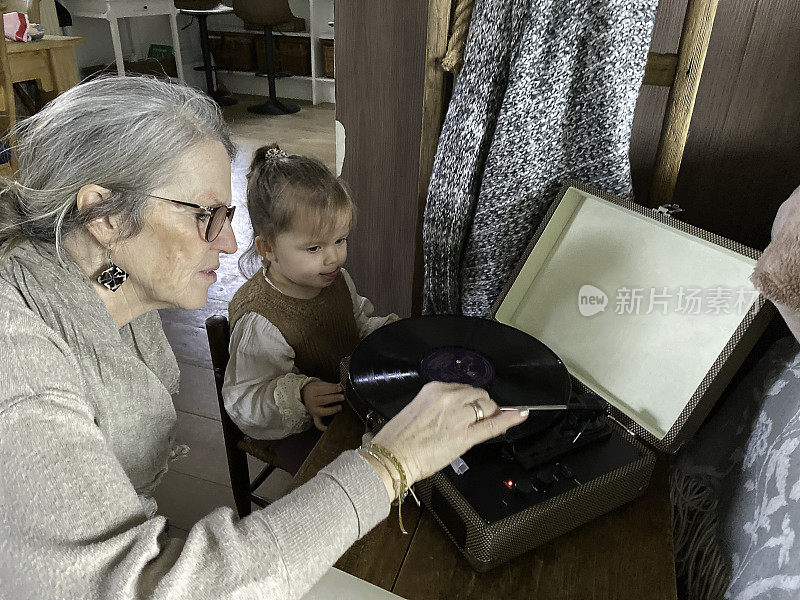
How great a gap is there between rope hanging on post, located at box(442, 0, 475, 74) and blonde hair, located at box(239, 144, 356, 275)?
0.34 metres


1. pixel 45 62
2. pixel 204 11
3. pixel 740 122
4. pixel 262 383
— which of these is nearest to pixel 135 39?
pixel 204 11

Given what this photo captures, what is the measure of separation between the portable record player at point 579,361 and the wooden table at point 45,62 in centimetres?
307

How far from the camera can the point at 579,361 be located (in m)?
1.04

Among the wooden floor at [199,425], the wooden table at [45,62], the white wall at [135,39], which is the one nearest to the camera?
the wooden floor at [199,425]

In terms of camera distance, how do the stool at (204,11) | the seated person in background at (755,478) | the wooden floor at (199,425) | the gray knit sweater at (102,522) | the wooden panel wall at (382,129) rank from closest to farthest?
1. the gray knit sweater at (102,522)
2. the seated person in background at (755,478)
3. the wooden panel wall at (382,129)
4. the wooden floor at (199,425)
5. the stool at (204,11)

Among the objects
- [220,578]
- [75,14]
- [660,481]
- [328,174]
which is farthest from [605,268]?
[75,14]

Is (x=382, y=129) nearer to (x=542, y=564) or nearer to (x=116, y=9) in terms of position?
(x=542, y=564)

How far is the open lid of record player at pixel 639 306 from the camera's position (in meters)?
0.86

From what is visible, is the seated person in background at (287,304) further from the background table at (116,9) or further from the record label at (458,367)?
the background table at (116,9)

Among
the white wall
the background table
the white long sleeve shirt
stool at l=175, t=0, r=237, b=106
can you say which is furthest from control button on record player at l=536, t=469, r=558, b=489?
the white wall

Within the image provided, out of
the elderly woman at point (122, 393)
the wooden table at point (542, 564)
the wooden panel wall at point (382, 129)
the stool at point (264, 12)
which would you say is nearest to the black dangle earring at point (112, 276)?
the elderly woman at point (122, 393)

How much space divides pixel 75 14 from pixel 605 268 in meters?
5.52

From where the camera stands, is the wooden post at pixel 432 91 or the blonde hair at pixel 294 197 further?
the blonde hair at pixel 294 197

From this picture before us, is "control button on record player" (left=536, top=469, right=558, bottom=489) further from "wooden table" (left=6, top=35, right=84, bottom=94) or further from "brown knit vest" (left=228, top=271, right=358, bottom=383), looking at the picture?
"wooden table" (left=6, top=35, right=84, bottom=94)
